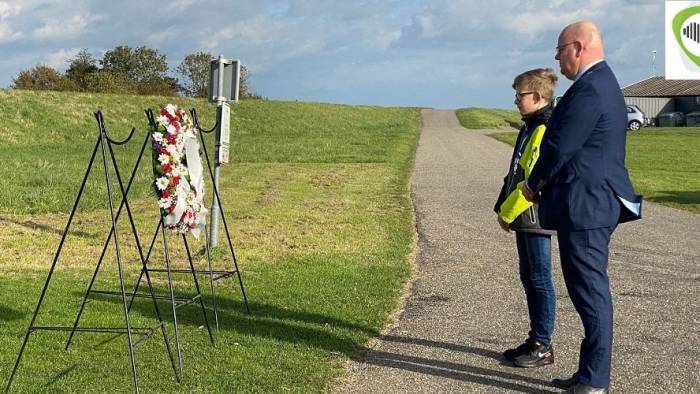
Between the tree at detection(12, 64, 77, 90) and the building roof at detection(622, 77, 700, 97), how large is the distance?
49.4 m

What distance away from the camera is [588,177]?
181 inches

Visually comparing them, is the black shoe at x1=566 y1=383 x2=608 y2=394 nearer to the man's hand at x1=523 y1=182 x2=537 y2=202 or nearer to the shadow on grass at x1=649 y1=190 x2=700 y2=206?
the man's hand at x1=523 y1=182 x2=537 y2=202

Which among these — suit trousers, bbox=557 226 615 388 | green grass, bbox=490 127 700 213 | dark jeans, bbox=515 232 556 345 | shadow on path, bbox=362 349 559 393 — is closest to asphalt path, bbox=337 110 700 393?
shadow on path, bbox=362 349 559 393

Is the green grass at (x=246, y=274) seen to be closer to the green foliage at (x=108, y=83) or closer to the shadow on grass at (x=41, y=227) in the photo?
the shadow on grass at (x=41, y=227)

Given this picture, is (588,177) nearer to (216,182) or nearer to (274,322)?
(274,322)

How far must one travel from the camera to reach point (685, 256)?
10227 millimetres

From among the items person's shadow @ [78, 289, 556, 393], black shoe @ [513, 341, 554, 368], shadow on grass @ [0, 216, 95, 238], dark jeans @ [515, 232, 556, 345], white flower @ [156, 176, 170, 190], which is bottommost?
person's shadow @ [78, 289, 556, 393]

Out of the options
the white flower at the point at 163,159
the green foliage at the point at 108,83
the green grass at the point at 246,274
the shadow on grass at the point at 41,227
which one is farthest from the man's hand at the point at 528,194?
the green foliage at the point at 108,83

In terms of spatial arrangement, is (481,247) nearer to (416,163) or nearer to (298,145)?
(416,163)

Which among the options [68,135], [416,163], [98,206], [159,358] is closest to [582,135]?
[159,358]

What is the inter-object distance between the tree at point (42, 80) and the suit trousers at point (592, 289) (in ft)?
237

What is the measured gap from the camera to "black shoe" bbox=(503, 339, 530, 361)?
5.67m

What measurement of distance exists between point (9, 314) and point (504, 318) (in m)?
4.25

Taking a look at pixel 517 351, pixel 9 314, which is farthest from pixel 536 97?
pixel 9 314
